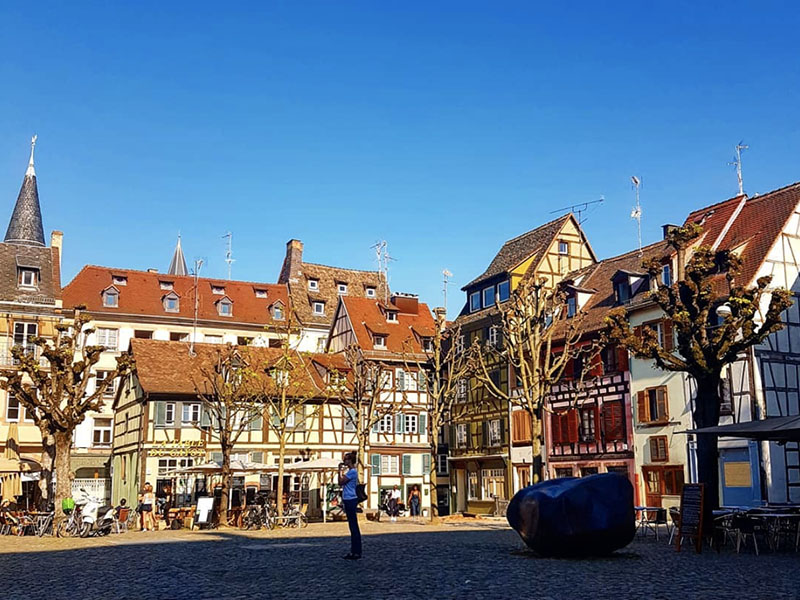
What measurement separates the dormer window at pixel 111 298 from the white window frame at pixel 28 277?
26.1 feet

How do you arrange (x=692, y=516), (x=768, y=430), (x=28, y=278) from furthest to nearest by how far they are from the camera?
(x=28, y=278) < (x=692, y=516) < (x=768, y=430)

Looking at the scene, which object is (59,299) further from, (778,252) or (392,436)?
(778,252)

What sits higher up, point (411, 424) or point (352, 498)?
point (411, 424)

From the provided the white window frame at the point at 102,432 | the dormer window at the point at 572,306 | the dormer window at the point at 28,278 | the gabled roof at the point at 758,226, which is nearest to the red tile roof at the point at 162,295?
the dormer window at the point at 28,278

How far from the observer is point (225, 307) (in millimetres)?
64312

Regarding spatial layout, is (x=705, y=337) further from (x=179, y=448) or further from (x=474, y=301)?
(x=474, y=301)

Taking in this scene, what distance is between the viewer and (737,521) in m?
19.0

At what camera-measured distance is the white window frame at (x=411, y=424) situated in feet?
176

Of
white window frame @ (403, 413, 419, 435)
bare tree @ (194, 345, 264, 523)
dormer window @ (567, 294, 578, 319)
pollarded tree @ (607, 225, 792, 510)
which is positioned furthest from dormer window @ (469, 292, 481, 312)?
pollarded tree @ (607, 225, 792, 510)

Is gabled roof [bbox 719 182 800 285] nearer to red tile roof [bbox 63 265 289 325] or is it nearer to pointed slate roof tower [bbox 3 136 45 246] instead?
red tile roof [bbox 63 265 289 325]

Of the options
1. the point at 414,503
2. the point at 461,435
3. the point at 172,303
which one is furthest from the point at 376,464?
the point at 172,303

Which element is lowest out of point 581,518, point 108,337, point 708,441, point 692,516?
point 692,516

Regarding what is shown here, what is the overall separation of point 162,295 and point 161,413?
19691 mm

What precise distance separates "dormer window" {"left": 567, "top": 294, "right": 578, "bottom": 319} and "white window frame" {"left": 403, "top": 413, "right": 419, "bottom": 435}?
12887mm
